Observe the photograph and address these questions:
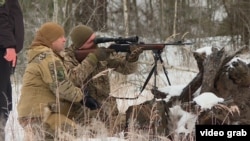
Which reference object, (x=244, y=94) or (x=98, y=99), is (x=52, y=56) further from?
(x=244, y=94)

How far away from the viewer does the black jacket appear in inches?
151

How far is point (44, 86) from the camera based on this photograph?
12.9 ft

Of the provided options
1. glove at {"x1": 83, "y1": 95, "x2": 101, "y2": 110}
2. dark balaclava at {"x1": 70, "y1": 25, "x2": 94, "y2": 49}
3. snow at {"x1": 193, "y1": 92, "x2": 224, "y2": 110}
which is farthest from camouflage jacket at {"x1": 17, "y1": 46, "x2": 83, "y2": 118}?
snow at {"x1": 193, "y1": 92, "x2": 224, "y2": 110}

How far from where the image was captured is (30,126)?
3621mm

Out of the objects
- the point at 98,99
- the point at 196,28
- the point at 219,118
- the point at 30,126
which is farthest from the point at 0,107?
the point at 196,28

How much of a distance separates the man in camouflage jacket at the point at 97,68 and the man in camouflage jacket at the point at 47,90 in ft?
0.66

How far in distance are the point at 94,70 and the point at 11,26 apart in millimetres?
783

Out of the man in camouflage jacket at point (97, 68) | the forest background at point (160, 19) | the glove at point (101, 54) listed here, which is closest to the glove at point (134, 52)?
the man in camouflage jacket at point (97, 68)

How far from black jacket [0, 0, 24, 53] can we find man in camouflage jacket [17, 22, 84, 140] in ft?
0.45

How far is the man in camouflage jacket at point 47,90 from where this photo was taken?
149 inches

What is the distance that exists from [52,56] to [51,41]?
26 cm

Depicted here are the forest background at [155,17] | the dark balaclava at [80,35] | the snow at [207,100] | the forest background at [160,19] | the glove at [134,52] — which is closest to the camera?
the snow at [207,100]

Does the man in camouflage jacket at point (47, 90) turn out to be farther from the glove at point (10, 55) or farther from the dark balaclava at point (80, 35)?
the dark balaclava at point (80, 35)

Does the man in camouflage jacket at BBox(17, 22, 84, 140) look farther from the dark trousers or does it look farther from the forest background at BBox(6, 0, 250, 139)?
the forest background at BBox(6, 0, 250, 139)
